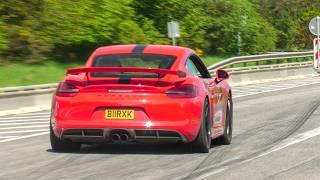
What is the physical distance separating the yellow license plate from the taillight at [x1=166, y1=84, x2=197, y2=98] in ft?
1.71

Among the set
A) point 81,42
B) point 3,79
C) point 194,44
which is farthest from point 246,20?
point 3,79

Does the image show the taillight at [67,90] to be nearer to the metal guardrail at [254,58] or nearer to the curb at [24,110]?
the curb at [24,110]

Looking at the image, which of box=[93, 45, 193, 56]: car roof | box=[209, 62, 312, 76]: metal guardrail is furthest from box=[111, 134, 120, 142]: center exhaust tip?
box=[209, 62, 312, 76]: metal guardrail

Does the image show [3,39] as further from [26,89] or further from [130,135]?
[130,135]

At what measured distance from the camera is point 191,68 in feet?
37.4

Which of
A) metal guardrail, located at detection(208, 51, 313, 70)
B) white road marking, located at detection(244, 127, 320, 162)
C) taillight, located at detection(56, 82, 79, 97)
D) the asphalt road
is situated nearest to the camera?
the asphalt road

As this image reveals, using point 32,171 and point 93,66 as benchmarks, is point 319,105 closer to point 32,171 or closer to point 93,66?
point 93,66

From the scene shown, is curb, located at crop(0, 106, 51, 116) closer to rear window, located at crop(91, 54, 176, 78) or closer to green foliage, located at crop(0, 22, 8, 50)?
green foliage, located at crop(0, 22, 8, 50)

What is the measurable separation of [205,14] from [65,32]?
1793cm

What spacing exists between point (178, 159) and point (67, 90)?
163cm

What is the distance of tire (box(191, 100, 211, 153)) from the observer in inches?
420

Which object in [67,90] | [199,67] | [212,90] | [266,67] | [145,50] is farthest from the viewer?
[266,67]

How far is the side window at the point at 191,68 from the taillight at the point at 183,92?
69 centimetres

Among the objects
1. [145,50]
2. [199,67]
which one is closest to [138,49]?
[145,50]
